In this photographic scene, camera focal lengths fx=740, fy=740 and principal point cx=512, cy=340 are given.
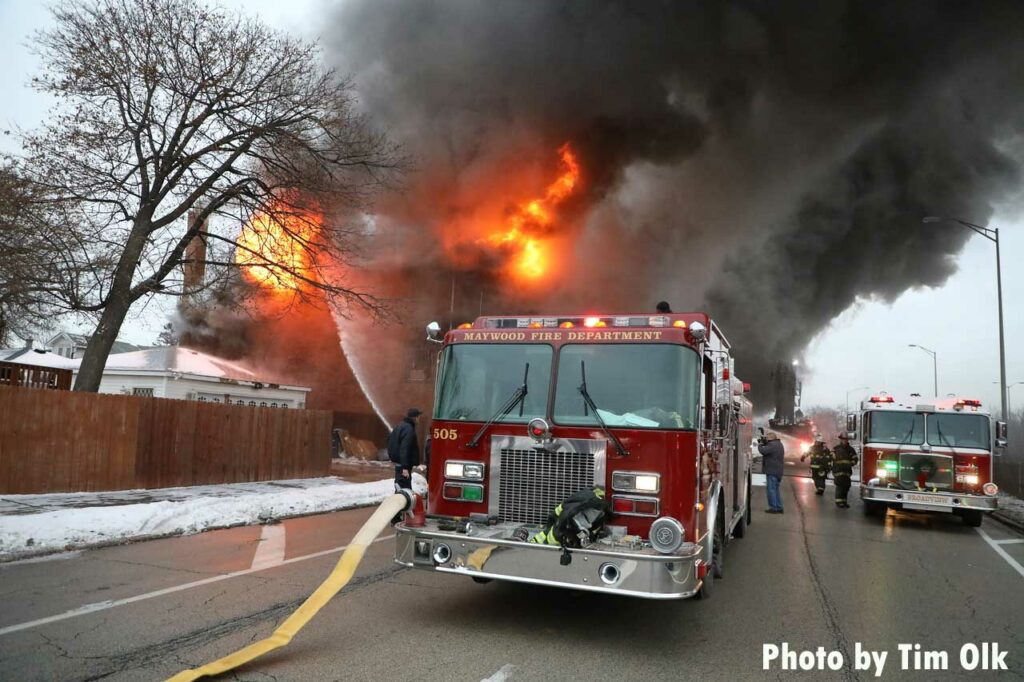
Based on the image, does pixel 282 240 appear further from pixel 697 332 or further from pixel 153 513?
pixel 697 332

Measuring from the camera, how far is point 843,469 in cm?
1468

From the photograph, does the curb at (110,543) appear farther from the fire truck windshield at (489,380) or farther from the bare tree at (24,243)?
the bare tree at (24,243)

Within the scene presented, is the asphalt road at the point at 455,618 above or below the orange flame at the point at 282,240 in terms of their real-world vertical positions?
below

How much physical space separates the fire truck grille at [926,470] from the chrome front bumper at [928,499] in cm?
21

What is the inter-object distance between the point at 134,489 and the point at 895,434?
1311 centimetres

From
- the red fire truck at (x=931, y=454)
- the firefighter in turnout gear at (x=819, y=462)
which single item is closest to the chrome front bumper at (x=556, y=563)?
the red fire truck at (x=931, y=454)

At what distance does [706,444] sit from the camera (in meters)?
5.57

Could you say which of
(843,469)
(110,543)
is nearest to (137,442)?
(110,543)

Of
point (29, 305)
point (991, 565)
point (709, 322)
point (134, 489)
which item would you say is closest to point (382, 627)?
point (709, 322)

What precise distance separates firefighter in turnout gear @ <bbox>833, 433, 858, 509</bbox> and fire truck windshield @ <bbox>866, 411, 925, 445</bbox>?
54.2 inches

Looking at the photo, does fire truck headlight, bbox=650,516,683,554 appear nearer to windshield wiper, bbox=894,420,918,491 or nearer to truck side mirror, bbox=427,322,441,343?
truck side mirror, bbox=427,322,441,343

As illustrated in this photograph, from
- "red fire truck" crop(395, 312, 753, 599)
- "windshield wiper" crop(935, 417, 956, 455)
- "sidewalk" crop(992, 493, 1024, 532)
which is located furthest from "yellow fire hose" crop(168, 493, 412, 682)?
"sidewalk" crop(992, 493, 1024, 532)

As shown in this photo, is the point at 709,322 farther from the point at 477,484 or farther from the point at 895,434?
the point at 895,434

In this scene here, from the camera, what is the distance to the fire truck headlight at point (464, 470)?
549cm
